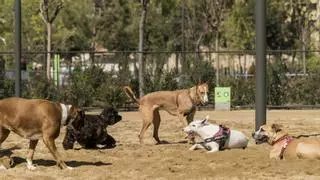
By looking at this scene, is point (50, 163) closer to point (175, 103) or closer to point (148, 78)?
point (175, 103)

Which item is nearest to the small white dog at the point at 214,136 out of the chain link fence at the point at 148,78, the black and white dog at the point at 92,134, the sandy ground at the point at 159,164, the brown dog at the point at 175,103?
the sandy ground at the point at 159,164

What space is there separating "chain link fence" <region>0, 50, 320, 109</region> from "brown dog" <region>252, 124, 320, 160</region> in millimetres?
15462

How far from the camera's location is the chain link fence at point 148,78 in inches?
1096

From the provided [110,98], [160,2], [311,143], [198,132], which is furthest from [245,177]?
[160,2]

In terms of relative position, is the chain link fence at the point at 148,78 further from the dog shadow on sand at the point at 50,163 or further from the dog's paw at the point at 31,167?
the dog's paw at the point at 31,167

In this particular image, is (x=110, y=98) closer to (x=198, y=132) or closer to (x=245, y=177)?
(x=198, y=132)

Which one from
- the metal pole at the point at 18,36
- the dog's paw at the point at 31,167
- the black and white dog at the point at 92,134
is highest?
the metal pole at the point at 18,36

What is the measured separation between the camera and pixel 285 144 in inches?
477

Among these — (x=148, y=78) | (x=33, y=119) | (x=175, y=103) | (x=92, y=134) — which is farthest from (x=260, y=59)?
(x=148, y=78)

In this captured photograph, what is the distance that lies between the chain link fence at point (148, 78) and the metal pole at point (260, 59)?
1323 cm

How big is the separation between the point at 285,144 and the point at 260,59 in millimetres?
3081

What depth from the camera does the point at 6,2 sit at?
5350 centimetres

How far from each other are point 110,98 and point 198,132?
14348 mm

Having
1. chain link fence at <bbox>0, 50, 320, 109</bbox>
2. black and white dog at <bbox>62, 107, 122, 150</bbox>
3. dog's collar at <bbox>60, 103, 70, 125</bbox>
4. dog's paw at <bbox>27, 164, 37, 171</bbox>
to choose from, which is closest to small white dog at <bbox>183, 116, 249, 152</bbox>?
black and white dog at <bbox>62, 107, 122, 150</bbox>
